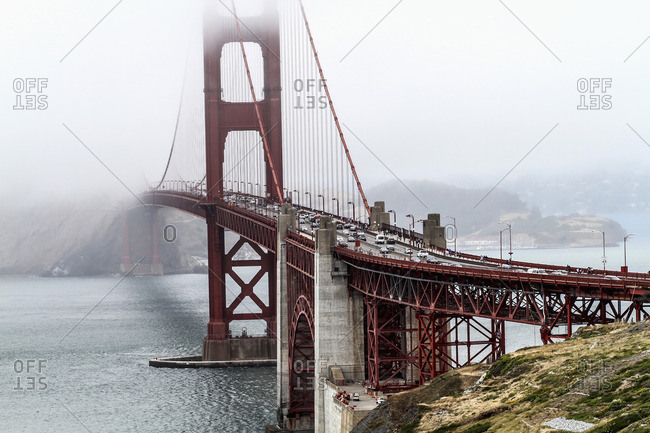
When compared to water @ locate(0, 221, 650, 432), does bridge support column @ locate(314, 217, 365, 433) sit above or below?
above

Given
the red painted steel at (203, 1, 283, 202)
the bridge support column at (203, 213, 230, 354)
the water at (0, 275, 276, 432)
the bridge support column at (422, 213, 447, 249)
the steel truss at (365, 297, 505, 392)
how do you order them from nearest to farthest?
the steel truss at (365, 297, 505, 392) < the bridge support column at (422, 213, 447, 249) < the water at (0, 275, 276, 432) < the bridge support column at (203, 213, 230, 354) < the red painted steel at (203, 1, 283, 202)

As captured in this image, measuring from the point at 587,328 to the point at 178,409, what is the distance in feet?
134

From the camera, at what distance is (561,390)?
33.8 m

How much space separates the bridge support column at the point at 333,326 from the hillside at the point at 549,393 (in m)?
13.4

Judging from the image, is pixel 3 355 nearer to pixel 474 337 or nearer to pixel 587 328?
pixel 474 337

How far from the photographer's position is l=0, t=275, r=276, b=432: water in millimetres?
70250

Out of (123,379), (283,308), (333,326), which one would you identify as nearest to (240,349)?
(123,379)

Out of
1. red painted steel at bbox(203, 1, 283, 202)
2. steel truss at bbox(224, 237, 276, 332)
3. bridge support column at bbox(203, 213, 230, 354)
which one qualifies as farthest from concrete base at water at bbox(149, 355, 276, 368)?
red painted steel at bbox(203, 1, 283, 202)

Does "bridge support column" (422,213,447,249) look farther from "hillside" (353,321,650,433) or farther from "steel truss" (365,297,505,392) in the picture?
"hillside" (353,321,650,433)

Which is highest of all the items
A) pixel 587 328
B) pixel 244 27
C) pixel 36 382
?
pixel 244 27

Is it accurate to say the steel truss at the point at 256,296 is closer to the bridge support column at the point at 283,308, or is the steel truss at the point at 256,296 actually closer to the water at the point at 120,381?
the water at the point at 120,381

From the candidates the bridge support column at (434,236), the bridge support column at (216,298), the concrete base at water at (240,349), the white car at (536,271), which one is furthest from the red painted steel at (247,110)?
the white car at (536,271)

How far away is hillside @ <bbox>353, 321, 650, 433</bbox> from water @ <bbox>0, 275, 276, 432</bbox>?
89.9 feet

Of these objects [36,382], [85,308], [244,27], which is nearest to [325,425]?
[36,382]
